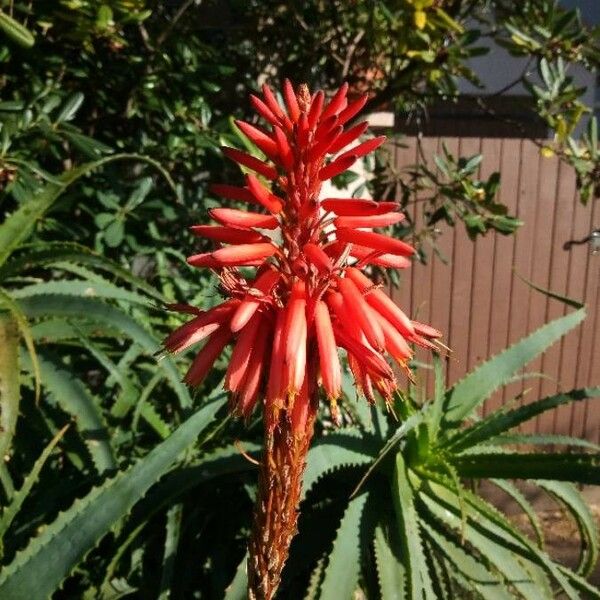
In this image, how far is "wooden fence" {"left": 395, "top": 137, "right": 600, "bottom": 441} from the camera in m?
4.31

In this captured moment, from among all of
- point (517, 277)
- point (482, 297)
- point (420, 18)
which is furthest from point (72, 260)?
point (517, 277)

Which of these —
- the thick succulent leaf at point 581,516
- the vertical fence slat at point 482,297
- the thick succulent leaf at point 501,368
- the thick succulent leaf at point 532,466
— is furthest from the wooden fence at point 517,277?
the thick succulent leaf at point 532,466

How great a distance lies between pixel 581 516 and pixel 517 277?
8.85 feet

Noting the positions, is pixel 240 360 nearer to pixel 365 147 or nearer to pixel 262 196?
pixel 262 196

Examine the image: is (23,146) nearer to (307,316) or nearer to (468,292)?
(307,316)

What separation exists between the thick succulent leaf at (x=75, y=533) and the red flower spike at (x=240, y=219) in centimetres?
62

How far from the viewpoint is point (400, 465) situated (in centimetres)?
175

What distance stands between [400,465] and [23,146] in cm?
160

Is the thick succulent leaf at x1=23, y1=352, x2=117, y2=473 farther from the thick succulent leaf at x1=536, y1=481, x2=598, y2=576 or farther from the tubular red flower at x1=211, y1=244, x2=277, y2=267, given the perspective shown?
the thick succulent leaf at x1=536, y1=481, x2=598, y2=576

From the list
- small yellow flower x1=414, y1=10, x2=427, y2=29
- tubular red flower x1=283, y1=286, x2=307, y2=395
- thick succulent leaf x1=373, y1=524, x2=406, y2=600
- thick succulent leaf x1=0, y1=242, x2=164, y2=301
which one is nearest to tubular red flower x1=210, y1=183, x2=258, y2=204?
tubular red flower x1=283, y1=286, x2=307, y2=395

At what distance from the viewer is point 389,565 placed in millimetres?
1638

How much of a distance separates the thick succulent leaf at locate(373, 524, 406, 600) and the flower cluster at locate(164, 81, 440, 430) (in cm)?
67

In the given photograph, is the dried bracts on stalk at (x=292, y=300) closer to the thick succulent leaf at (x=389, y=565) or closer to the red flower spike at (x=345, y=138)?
the red flower spike at (x=345, y=138)

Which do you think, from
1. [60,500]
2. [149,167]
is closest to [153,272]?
[149,167]
